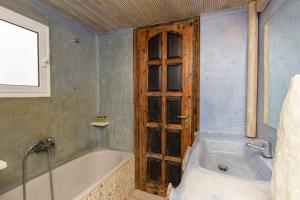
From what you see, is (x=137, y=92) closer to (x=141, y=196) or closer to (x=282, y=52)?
(x=141, y=196)

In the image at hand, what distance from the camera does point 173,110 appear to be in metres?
2.06

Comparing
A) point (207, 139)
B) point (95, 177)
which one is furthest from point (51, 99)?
point (207, 139)

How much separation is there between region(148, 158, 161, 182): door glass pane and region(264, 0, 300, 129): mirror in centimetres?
138

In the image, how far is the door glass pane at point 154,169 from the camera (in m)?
2.17

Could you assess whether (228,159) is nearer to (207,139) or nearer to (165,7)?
(207,139)

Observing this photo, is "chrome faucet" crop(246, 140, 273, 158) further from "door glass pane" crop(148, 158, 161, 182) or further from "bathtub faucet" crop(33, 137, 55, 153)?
"bathtub faucet" crop(33, 137, 55, 153)

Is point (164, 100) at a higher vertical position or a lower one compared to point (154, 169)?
higher

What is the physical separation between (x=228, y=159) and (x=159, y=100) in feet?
3.49

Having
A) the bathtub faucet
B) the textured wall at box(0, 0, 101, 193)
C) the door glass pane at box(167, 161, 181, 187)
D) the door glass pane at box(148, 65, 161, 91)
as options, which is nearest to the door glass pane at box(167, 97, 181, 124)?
the door glass pane at box(148, 65, 161, 91)

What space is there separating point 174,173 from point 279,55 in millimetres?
1697

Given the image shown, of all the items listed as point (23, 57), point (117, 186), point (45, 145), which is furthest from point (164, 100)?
point (23, 57)

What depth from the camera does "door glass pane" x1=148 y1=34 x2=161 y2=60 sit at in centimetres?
212

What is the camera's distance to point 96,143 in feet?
8.27

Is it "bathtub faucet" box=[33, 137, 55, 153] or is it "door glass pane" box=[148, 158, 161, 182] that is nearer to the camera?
"bathtub faucet" box=[33, 137, 55, 153]
